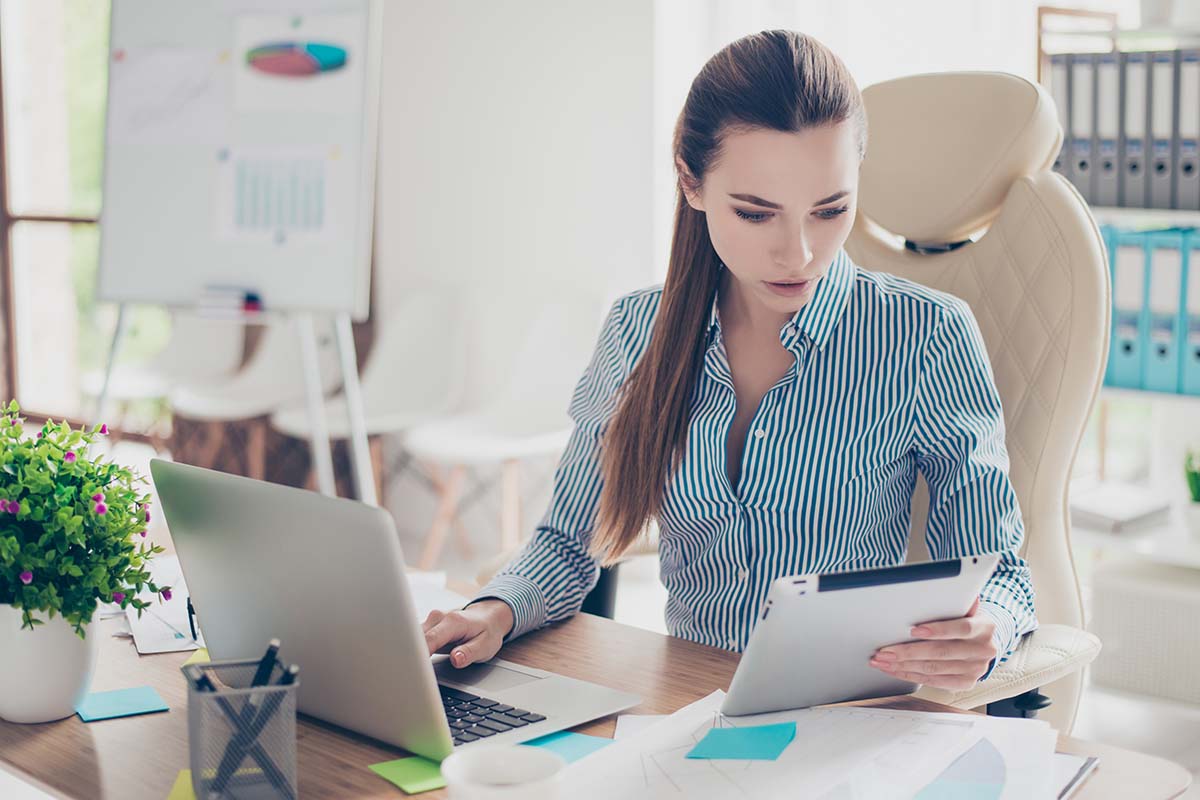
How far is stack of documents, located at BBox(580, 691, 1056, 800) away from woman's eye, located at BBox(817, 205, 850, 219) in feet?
1.50

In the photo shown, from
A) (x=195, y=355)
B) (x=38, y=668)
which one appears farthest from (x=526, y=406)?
(x=38, y=668)

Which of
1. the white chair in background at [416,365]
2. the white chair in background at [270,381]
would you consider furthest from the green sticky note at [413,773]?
the white chair in background at [270,381]

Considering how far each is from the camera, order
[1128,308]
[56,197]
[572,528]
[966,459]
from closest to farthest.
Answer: [966,459], [572,528], [1128,308], [56,197]

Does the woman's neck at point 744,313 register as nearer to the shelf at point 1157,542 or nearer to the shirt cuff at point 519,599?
the shirt cuff at point 519,599

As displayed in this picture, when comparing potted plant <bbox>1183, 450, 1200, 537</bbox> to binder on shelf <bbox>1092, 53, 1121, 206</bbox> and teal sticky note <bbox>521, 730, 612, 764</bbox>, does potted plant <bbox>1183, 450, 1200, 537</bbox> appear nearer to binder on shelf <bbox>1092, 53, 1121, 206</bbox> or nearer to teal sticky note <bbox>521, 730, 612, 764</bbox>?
binder on shelf <bbox>1092, 53, 1121, 206</bbox>

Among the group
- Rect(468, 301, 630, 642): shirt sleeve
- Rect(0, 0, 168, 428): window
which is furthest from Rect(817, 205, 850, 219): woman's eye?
Rect(0, 0, 168, 428): window

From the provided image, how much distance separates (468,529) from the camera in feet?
13.3

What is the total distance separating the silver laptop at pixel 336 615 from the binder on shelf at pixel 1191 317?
71.2 inches

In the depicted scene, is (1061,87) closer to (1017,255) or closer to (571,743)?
(1017,255)

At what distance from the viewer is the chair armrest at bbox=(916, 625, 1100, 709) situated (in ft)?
4.05

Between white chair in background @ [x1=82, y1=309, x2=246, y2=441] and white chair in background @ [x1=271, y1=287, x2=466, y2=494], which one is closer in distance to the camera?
white chair in background @ [x1=271, y1=287, x2=466, y2=494]

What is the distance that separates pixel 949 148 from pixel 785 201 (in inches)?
18.0

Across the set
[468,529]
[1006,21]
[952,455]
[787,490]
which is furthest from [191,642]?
[468,529]

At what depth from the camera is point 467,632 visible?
1225 mm
